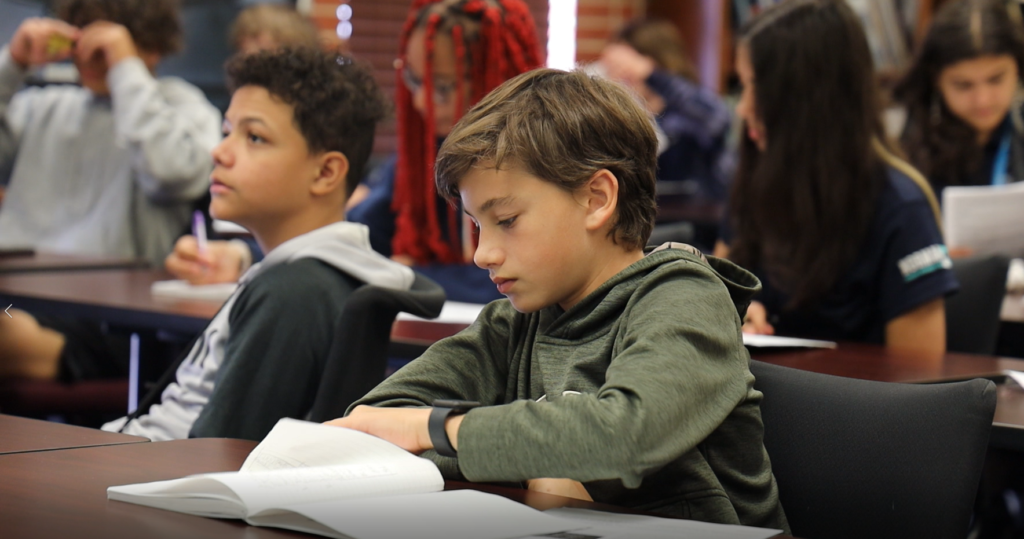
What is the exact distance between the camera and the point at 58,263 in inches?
99.9

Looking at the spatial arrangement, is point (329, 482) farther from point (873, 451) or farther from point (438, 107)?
point (438, 107)

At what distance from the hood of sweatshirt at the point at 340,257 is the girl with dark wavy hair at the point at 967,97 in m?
2.17

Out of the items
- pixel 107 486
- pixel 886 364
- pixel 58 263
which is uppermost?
pixel 107 486

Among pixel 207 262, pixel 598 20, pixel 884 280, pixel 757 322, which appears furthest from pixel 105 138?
pixel 598 20

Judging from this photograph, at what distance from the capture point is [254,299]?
4.82 ft

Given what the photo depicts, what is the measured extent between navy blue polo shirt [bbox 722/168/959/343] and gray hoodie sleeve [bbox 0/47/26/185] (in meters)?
2.24

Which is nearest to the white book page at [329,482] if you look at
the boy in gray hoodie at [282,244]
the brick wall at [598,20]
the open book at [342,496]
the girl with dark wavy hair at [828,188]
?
the open book at [342,496]

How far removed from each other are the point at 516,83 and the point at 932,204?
126 centimetres

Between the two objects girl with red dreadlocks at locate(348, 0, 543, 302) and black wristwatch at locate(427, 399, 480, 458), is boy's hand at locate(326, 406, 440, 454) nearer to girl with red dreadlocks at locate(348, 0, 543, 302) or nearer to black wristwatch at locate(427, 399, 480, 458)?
black wristwatch at locate(427, 399, 480, 458)

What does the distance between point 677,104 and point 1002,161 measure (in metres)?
1.55

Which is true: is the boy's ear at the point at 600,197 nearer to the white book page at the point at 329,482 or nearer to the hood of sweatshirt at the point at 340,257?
the white book page at the point at 329,482

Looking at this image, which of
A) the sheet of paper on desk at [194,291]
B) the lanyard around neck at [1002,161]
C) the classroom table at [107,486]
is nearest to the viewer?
the classroom table at [107,486]

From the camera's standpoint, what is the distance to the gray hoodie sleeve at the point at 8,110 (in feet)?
10.3

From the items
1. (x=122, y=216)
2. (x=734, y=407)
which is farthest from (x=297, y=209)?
(x=122, y=216)
